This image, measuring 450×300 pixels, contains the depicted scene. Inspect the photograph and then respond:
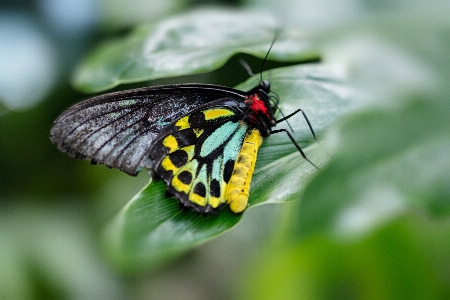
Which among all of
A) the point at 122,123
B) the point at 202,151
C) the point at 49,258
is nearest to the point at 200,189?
the point at 202,151

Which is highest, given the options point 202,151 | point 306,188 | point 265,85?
point 306,188

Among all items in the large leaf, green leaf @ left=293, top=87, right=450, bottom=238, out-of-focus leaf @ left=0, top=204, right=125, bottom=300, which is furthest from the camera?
out-of-focus leaf @ left=0, top=204, right=125, bottom=300

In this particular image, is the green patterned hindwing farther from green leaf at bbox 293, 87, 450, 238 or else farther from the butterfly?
green leaf at bbox 293, 87, 450, 238

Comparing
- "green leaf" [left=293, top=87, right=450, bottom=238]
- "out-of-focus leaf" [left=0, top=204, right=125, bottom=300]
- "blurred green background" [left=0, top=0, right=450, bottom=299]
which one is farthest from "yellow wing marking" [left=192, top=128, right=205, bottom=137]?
"out-of-focus leaf" [left=0, top=204, right=125, bottom=300]

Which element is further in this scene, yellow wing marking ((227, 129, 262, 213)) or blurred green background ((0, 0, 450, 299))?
yellow wing marking ((227, 129, 262, 213))

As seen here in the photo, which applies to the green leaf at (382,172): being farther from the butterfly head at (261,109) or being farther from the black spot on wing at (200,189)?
the butterfly head at (261,109)

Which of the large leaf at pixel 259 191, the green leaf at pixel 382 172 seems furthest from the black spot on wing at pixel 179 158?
the green leaf at pixel 382 172

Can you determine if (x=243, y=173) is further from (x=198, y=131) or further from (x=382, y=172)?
(x=382, y=172)

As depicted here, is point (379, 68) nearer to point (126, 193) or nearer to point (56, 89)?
point (126, 193)
